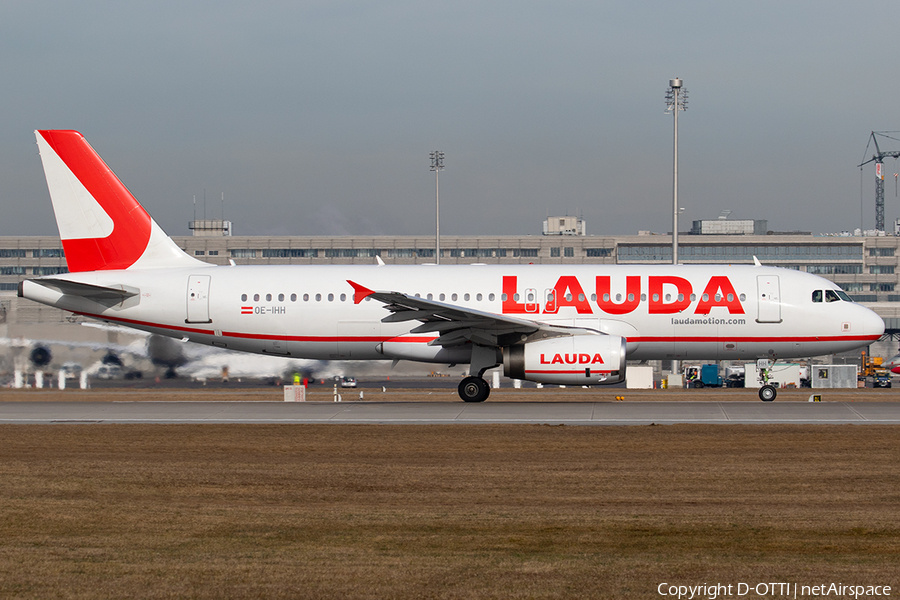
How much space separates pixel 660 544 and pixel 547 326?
16.6 m

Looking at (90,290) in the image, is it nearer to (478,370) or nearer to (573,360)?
(478,370)

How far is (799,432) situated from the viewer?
2088 cm

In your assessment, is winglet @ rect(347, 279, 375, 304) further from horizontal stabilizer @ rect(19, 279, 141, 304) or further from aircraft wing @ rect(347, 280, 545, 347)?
horizontal stabilizer @ rect(19, 279, 141, 304)

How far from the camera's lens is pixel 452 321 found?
27219mm

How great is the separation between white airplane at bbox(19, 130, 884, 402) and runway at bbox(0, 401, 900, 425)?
5.59 feet

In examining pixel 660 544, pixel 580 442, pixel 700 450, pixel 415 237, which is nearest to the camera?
pixel 660 544

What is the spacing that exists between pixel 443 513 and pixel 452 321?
1505 centimetres

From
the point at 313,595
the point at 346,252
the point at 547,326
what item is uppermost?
the point at 346,252

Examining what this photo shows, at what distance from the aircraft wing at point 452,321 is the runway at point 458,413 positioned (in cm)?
206

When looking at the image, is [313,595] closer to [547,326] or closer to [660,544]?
[660,544]

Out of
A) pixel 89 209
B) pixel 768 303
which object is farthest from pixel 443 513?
pixel 89 209

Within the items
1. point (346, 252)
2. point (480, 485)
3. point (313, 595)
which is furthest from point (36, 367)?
point (346, 252)

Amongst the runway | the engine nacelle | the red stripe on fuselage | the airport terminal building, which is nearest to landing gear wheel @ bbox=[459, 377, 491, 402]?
the runway

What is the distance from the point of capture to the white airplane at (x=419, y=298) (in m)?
28.4
